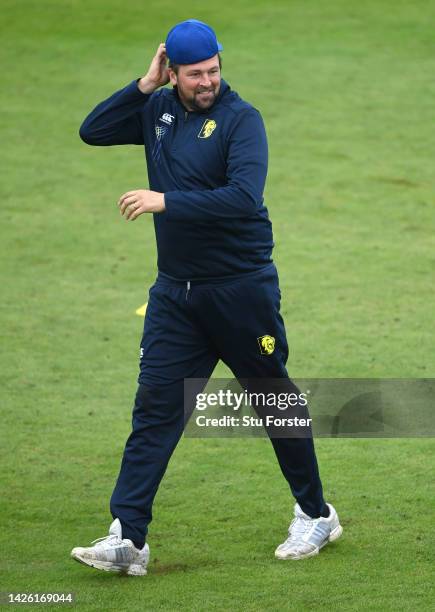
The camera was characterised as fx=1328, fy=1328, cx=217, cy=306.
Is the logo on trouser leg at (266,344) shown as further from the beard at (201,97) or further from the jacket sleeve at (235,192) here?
the beard at (201,97)

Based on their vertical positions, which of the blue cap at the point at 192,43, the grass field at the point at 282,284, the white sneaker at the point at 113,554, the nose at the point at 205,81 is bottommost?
the grass field at the point at 282,284

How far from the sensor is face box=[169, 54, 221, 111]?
525 centimetres

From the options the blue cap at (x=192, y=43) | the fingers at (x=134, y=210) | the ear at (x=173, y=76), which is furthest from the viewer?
the ear at (x=173, y=76)

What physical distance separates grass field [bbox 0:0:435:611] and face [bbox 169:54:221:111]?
1.91m

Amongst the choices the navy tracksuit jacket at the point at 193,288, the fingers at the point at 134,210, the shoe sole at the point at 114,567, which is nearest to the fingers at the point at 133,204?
the fingers at the point at 134,210

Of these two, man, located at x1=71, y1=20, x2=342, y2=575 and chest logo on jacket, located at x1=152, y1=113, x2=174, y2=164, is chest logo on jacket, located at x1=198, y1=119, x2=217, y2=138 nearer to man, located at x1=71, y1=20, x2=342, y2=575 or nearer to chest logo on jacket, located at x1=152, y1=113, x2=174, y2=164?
man, located at x1=71, y1=20, x2=342, y2=575

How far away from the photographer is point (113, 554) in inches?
209

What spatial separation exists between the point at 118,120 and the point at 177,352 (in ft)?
3.32

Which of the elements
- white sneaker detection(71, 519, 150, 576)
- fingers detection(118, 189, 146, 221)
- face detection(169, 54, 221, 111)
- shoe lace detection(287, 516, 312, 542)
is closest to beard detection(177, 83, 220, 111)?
face detection(169, 54, 221, 111)

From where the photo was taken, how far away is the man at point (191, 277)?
5250 millimetres

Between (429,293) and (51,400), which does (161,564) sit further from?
(429,293)

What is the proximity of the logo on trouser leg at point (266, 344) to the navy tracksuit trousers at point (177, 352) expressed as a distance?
2 centimetres

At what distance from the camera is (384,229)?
11.2 meters

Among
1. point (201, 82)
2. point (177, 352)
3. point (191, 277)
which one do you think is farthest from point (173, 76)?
point (177, 352)
